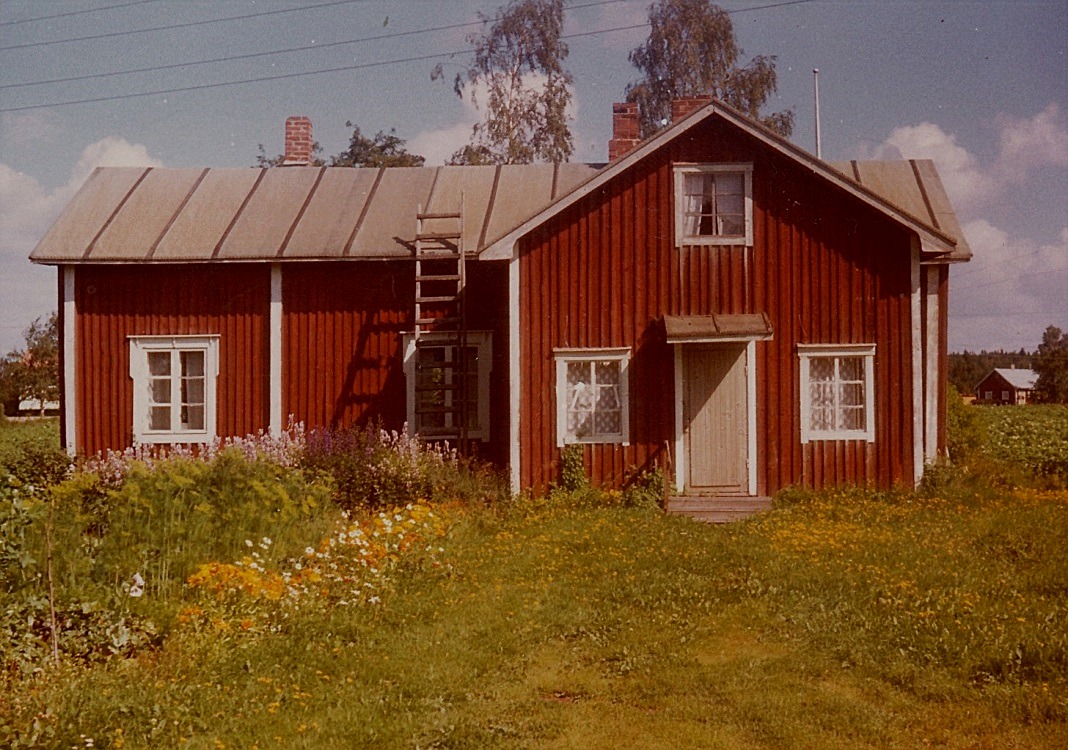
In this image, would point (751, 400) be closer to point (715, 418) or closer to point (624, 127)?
point (715, 418)

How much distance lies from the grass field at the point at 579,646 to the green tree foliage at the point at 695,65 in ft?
76.6

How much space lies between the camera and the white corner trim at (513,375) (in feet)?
46.2

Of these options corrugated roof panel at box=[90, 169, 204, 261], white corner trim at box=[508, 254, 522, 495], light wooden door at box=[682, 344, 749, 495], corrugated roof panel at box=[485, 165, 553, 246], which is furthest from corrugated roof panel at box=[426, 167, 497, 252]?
corrugated roof panel at box=[90, 169, 204, 261]

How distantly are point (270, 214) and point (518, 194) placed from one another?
4810 mm

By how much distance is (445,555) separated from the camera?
996 cm

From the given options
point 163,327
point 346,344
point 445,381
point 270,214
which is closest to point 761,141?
point 445,381

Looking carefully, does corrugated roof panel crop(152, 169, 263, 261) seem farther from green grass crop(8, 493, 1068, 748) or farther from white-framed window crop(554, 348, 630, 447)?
green grass crop(8, 493, 1068, 748)

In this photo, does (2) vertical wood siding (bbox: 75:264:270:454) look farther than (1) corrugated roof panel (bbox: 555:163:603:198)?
No

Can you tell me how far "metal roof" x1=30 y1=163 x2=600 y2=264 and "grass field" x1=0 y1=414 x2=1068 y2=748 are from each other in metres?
6.78

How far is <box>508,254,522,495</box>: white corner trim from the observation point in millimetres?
14078

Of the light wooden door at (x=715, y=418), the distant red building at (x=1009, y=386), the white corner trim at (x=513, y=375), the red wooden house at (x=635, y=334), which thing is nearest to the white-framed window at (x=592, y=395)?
the red wooden house at (x=635, y=334)

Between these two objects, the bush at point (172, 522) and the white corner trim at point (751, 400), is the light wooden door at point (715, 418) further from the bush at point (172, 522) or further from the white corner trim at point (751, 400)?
the bush at point (172, 522)

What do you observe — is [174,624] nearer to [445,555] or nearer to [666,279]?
[445,555]

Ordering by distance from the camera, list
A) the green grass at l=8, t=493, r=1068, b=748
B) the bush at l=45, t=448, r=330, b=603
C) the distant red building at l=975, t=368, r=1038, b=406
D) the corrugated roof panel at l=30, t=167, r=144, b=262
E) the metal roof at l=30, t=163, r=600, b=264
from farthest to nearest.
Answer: the distant red building at l=975, t=368, r=1038, b=406, the metal roof at l=30, t=163, r=600, b=264, the corrugated roof panel at l=30, t=167, r=144, b=262, the bush at l=45, t=448, r=330, b=603, the green grass at l=8, t=493, r=1068, b=748
